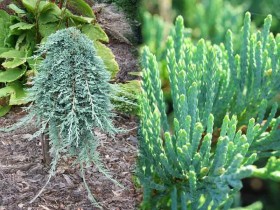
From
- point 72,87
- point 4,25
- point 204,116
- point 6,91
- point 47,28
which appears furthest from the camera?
point 4,25

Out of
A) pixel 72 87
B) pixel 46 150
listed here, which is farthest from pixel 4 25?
pixel 72 87

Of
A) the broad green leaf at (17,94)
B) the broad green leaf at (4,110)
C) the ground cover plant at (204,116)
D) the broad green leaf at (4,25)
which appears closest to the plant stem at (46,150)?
the broad green leaf at (17,94)

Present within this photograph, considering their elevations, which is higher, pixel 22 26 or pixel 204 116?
pixel 22 26

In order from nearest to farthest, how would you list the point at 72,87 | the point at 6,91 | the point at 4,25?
1. the point at 72,87
2. the point at 6,91
3. the point at 4,25

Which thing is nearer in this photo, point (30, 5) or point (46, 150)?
point (46, 150)

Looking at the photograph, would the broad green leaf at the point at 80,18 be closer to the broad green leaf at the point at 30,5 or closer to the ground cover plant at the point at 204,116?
the broad green leaf at the point at 30,5

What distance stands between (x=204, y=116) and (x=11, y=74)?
1.88m

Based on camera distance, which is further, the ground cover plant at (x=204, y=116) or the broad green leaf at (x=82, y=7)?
the broad green leaf at (x=82, y=7)

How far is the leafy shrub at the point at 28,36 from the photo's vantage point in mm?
2334

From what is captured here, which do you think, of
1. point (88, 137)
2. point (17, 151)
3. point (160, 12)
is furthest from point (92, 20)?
point (160, 12)

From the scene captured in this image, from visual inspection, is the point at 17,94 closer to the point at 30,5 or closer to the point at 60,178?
the point at 30,5

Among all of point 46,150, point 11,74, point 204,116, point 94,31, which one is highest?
point 94,31

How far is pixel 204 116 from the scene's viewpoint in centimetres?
67

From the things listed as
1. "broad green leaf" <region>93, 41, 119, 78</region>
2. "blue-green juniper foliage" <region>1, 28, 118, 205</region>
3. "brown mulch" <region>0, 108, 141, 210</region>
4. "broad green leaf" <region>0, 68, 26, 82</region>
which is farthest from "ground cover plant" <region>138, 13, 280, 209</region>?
"broad green leaf" <region>0, 68, 26, 82</region>
